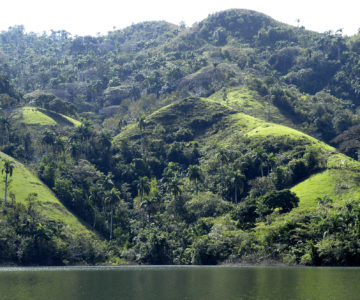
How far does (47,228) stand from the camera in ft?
507

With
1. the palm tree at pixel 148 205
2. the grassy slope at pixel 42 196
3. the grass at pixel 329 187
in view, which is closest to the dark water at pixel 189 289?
the grass at pixel 329 187

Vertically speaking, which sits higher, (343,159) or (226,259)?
(343,159)

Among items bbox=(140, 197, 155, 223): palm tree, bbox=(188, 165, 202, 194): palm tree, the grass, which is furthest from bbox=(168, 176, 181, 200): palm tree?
the grass

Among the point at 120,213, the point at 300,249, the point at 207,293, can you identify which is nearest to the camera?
the point at 207,293

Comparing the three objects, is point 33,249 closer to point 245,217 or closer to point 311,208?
point 245,217

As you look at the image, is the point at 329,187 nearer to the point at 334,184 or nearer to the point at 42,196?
the point at 334,184

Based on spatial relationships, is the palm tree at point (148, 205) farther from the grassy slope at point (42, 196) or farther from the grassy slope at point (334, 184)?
the grassy slope at point (334, 184)

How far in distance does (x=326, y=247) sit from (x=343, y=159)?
73085 millimetres

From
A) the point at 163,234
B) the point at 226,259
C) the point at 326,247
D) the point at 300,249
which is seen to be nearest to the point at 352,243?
the point at 326,247

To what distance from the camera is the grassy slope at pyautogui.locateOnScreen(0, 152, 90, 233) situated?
16875 centimetres

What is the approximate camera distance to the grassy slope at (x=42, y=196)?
168750mm

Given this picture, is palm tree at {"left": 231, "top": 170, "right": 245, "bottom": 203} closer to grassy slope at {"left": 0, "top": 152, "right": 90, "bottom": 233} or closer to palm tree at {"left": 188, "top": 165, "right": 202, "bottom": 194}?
palm tree at {"left": 188, "top": 165, "right": 202, "bottom": 194}

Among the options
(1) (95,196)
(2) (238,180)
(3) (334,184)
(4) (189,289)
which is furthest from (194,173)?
(4) (189,289)

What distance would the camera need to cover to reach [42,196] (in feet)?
583
